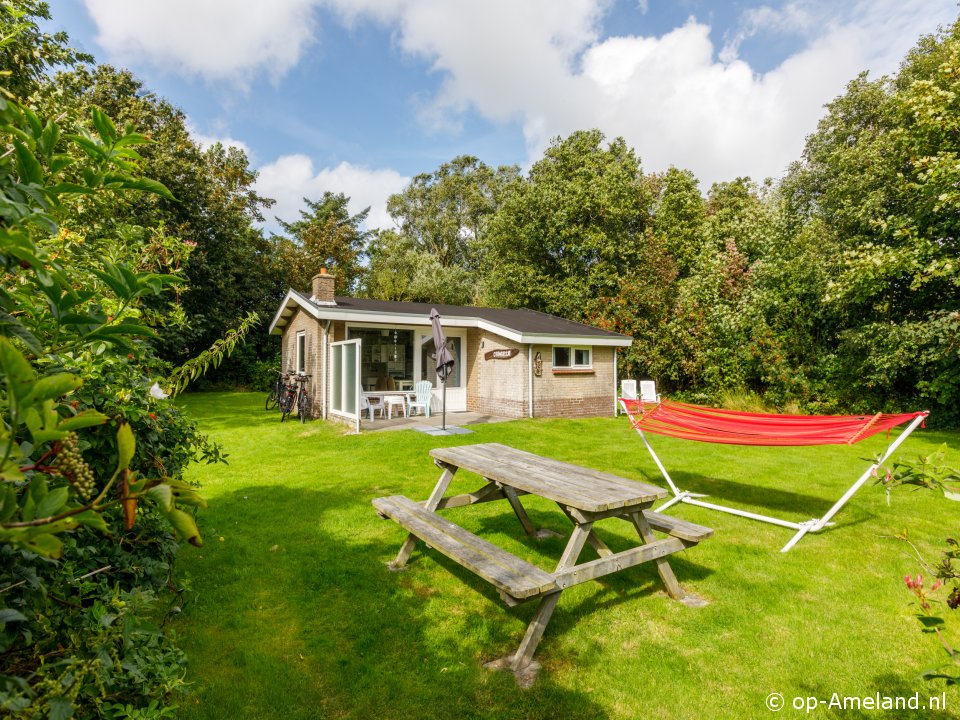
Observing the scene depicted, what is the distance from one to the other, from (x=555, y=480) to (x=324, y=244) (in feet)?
93.7

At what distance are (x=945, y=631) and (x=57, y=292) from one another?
523cm

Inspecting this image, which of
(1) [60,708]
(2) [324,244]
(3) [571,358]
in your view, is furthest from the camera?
(2) [324,244]

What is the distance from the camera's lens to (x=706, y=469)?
7840mm

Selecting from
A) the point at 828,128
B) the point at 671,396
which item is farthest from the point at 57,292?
the point at 828,128

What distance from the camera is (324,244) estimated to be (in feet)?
95.6

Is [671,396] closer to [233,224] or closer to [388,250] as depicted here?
[233,224]

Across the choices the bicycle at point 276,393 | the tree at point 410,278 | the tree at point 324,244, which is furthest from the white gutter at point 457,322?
the tree at point 410,278

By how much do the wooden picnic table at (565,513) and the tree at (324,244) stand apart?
2344 cm

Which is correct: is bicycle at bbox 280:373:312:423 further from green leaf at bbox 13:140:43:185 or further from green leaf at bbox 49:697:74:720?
green leaf at bbox 13:140:43:185

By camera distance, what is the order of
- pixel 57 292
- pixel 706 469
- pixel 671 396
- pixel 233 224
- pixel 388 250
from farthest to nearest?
pixel 388 250 < pixel 233 224 < pixel 671 396 < pixel 706 469 < pixel 57 292

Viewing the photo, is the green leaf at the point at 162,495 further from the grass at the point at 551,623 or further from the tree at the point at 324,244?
the tree at the point at 324,244

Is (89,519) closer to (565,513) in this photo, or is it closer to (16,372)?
(16,372)

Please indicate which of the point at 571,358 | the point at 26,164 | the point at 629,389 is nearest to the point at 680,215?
→ the point at 629,389

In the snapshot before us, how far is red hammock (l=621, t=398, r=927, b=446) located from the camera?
435 cm
